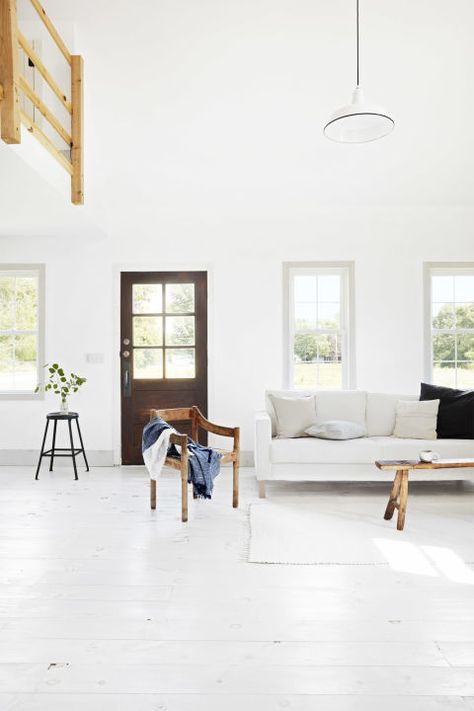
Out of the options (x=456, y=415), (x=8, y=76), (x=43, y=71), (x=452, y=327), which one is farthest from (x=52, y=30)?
(x=452, y=327)

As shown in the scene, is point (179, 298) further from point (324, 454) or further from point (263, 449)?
point (324, 454)

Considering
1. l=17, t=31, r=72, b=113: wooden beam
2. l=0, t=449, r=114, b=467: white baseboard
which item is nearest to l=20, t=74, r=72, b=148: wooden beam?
l=17, t=31, r=72, b=113: wooden beam

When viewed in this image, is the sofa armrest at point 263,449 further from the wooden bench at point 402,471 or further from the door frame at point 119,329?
the door frame at point 119,329

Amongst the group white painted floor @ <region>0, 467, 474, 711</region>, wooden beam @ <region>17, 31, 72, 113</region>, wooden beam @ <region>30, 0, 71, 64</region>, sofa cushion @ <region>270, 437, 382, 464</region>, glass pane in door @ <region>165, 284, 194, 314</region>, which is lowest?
white painted floor @ <region>0, 467, 474, 711</region>

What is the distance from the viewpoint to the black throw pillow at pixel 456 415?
495 cm

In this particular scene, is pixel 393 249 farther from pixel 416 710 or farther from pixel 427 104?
pixel 416 710

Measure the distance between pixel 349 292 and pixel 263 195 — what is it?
1389 mm

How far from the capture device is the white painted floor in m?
1.91

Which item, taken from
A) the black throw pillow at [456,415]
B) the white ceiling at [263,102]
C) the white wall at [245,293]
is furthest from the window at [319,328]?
the black throw pillow at [456,415]

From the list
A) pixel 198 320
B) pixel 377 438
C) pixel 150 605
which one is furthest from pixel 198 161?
pixel 150 605

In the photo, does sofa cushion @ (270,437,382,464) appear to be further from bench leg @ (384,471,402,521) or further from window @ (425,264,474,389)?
window @ (425,264,474,389)

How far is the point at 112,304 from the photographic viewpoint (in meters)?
6.06

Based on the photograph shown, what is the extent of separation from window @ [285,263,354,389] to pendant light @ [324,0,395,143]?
2716mm

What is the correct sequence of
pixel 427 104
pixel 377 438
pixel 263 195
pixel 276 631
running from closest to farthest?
pixel 276 631, pixel 427 104, pixel 377 438, pixel 263 195
